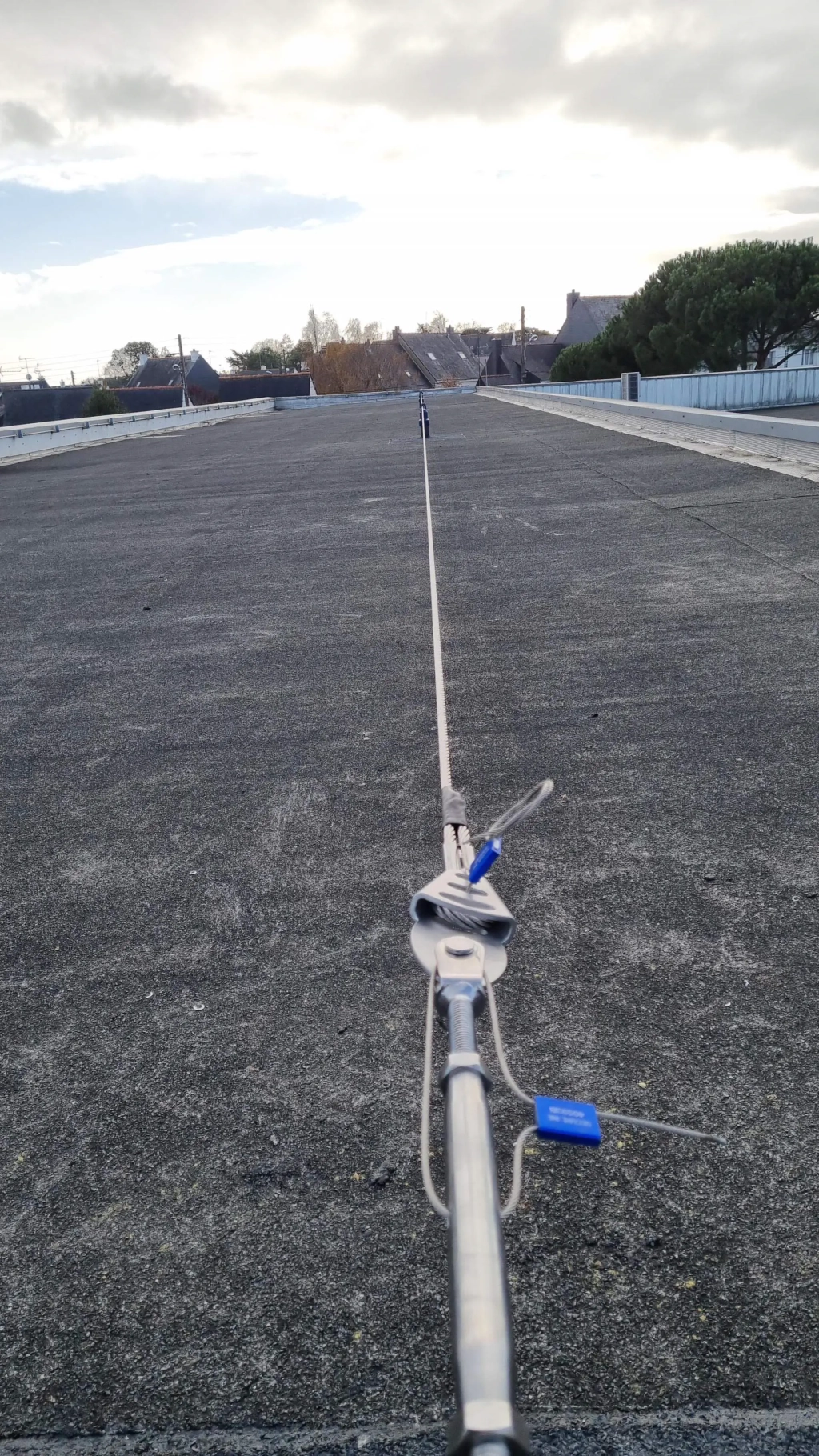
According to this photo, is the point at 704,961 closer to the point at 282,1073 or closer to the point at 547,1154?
the point at 547,1154

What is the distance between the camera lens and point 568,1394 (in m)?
2.19

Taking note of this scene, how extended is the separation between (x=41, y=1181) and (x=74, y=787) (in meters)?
2.96

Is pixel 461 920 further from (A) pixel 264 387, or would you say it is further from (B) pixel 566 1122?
(A) pixel 264 387

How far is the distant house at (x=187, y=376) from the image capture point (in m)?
87.4

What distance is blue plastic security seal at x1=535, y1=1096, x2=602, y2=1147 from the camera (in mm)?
1387

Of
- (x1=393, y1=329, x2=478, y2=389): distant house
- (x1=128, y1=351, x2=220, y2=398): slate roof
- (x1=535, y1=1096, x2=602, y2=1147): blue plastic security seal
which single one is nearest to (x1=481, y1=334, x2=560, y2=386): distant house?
(x1=393, y1=329, x2=478, y2=389): distant house

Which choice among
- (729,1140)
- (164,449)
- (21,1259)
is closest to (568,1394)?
(729,1140)

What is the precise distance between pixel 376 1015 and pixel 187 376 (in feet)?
291

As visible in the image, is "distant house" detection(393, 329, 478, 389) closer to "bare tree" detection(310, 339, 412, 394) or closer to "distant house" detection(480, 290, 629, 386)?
"bare tree" detection(310, 339, 412, 394)

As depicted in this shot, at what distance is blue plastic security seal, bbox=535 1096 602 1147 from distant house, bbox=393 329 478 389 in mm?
112993

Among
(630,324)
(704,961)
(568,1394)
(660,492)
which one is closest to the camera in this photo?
(568,1394)

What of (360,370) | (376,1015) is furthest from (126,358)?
(376,1015)

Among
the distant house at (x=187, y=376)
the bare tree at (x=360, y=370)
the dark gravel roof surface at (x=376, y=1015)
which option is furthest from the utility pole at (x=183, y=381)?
the dark gravel roof surface at (x=376, y=1015)

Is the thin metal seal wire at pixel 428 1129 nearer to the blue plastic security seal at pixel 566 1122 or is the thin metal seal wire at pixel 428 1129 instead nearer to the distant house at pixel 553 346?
the blue plastic security seal at pixel 566 1122
